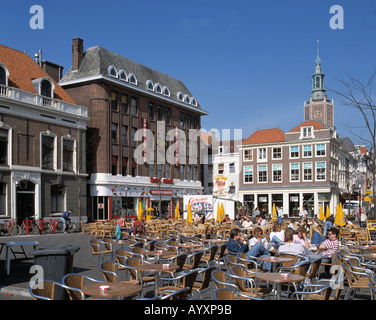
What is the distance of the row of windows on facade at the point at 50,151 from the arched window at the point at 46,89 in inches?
147

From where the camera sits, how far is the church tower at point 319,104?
382 ft

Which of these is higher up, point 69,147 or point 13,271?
point 69,147

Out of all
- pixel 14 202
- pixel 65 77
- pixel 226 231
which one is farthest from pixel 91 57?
pixel 226 231

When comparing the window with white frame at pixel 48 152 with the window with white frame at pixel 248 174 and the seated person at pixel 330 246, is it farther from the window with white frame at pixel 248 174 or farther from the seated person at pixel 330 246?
the window with white frame at pixel 248 174

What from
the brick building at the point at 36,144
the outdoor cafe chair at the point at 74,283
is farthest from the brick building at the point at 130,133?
the outdoor cafe chair at the point at 74,283

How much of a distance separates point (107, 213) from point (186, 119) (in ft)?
60.6

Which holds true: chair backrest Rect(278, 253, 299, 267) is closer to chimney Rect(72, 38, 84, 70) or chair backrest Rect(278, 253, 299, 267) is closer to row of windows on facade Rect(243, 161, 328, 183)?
chimney Rect(72, 38, 84, 70)

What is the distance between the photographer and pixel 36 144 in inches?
1235

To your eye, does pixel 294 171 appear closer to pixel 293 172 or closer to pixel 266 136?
pixel 293 172

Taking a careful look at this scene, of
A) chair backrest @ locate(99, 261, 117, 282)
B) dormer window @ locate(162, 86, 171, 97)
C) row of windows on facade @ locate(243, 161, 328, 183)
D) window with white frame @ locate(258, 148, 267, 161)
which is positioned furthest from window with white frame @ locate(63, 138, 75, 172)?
window with white frame @ locate(258, 148, 267, 161)

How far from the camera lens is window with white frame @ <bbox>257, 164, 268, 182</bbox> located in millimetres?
A: 61688

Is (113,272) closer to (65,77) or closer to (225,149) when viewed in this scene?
(65,77)

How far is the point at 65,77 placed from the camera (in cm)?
4281
